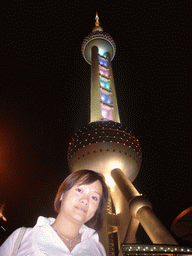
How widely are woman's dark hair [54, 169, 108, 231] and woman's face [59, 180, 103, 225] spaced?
0.08m

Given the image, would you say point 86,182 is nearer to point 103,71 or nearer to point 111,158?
point 111,158

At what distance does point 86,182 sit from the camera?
176 inches

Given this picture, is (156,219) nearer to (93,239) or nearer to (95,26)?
(93,239)

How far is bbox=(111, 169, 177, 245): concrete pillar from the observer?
434 inches

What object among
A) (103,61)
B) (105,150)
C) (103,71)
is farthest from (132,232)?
(103,61)

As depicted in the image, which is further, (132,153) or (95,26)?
(95,26)

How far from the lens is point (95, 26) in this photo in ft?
145

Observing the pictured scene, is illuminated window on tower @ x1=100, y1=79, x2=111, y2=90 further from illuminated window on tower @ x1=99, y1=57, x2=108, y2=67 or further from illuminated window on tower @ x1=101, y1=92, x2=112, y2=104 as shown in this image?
illuminated window on tower @ x1=99, y1=57, x2=108, y2=67

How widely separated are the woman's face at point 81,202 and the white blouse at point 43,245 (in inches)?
15.1

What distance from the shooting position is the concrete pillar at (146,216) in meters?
11.0

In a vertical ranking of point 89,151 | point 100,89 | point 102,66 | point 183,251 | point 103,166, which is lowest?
point 183,251

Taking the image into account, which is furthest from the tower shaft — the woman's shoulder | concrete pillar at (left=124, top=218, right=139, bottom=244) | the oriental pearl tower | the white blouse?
the woman's shoulder

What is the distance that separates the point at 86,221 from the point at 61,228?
0.56 m

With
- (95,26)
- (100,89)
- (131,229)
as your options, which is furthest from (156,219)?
(95,26)
